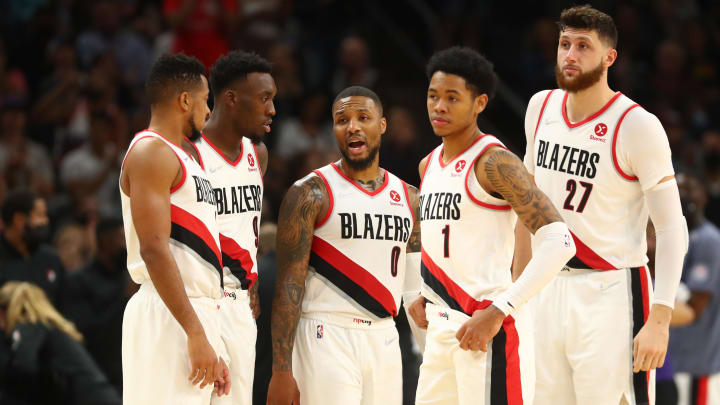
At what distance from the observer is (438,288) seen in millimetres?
5586

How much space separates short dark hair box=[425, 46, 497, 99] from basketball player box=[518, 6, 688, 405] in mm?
431

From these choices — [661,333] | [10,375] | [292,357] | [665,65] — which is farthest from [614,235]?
[665,65]

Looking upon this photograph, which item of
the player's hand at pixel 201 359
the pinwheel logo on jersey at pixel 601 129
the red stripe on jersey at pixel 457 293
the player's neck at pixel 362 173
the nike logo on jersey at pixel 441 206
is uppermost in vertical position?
the pinwheel logo on jersey at pixel 601 129

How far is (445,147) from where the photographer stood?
18.8ft

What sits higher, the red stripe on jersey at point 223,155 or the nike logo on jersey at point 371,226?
the red stripe on jersey at point 223,155

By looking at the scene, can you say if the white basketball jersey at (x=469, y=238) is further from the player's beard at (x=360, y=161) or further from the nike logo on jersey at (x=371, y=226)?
the player's beard at (x=360, y=161)

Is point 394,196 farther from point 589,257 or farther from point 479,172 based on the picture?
point 589,257

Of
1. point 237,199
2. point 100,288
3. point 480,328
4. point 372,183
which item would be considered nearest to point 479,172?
point 372,183

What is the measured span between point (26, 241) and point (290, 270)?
4.62 metres

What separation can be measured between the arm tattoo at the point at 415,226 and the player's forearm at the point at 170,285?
5.48 feet

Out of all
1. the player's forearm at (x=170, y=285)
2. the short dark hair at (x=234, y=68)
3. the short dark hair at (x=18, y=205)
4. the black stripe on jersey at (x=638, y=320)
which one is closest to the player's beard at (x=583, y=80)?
the black stripe on jersey at (x=638, y=320)

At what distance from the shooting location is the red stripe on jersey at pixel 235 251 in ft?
19.3

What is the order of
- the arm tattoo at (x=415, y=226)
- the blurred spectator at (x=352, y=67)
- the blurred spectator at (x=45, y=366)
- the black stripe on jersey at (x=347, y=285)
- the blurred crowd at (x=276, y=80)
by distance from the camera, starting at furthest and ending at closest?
the blurred spectator at (x=352, y=67) → the blurred crowd at (x=276, y=80) → the blurred spectator at (x=45, y=366) → the arm tattoo at (x=415, y=226) → the black stripe on jersey at (x=347, y=285)

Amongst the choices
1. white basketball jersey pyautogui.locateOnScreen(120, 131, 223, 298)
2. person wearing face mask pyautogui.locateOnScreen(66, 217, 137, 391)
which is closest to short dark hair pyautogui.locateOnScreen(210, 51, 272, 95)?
white basketball jersey pyautogui.locateOnScreen(120, 131, 223, 298)
